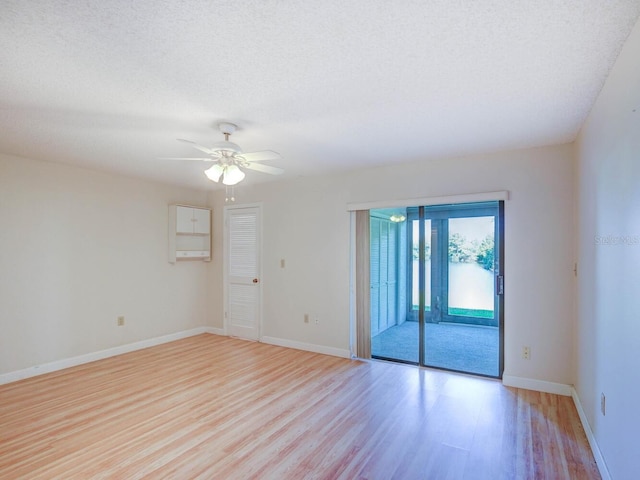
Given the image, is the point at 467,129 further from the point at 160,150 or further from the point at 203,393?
the point at 203,393

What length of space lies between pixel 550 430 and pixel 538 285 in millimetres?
1339

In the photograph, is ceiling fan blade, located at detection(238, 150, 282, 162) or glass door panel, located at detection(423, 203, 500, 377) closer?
ceiling fan blade, located at detection(238, 150, 282, 162)

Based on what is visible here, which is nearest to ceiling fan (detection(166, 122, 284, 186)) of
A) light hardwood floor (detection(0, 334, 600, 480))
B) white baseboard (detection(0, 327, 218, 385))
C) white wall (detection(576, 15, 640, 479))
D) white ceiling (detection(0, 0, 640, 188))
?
white ceiling (detection(0, 0, 640, 188))

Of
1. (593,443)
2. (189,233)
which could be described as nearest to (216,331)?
(189,233)

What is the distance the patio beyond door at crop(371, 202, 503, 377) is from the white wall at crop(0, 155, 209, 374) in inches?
135

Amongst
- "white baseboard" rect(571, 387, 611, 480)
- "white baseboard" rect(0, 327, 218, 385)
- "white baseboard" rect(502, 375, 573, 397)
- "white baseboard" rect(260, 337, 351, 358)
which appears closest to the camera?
"white baseboard" rect(571, 387, 611, 480)

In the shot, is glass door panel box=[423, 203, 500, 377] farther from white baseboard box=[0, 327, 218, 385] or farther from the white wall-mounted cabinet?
white baseboard box=[0, 327, 218, 385]

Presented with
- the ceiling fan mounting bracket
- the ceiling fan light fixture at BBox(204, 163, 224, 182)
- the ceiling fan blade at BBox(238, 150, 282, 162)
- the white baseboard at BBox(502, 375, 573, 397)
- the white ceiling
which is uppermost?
the white ceiling

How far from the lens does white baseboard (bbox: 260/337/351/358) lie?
450cm

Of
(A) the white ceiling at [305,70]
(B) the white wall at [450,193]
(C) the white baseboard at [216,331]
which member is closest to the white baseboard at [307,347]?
(B) the white wall at [450,193]

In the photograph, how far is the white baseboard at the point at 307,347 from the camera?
450cm

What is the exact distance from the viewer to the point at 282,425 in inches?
107

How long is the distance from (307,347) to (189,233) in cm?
256

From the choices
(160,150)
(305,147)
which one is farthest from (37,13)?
(305,147)
